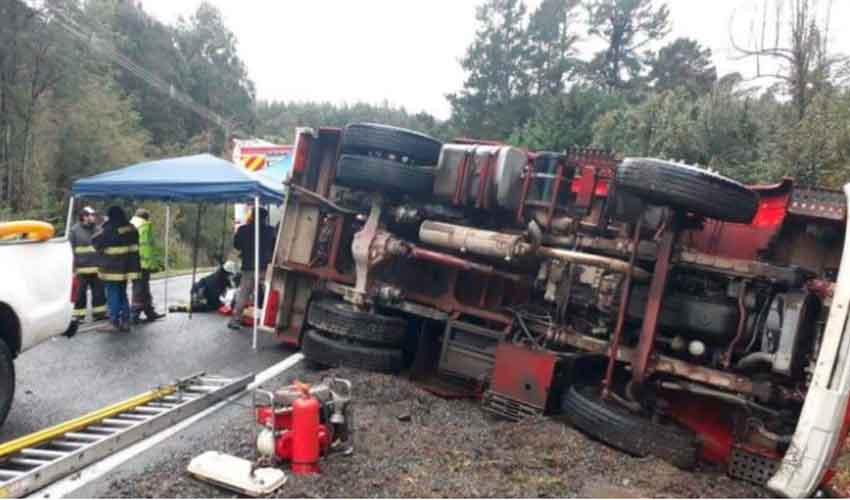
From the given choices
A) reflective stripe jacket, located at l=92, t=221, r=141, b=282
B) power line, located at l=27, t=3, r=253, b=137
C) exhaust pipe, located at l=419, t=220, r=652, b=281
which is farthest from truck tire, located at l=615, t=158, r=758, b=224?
power line, located at l=27, t=3, r=253, b=137

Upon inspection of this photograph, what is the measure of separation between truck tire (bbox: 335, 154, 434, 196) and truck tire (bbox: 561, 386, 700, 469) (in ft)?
7.36

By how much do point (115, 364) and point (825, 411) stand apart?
571 centimetres

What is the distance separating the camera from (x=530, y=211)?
5332mm

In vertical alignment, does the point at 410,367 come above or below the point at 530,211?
below

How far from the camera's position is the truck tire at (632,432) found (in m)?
3.94

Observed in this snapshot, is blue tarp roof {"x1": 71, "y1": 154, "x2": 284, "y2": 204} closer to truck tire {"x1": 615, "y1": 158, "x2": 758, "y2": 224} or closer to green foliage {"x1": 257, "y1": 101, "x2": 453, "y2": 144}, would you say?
truck tire {"x1": 615, "y1": 158, "x2": 758, "y2": 224}

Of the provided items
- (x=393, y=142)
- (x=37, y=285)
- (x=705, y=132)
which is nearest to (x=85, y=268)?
(x=37, y=285)

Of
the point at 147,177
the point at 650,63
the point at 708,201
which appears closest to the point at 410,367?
the point at 708,201

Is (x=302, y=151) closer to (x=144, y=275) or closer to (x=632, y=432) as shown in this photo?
(x=144, y=275)

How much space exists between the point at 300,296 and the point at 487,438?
2.98 meters

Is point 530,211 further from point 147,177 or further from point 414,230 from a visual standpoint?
point 147,177

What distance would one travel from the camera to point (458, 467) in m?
3.61

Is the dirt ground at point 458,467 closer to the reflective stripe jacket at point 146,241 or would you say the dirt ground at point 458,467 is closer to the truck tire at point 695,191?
the truck tire at point 695,191

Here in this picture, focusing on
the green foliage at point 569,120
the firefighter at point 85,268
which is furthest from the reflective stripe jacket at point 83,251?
the green foliage at point 569,120
